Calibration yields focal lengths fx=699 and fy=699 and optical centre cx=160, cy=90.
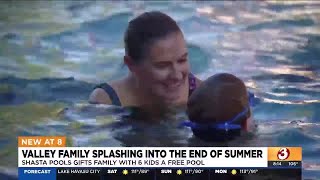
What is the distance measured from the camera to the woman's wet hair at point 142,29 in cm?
249

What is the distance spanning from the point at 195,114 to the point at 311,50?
48 cm

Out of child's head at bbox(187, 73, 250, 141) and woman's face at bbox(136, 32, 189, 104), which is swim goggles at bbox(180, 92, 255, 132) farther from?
woman's face at bbox(136, 32, 189, 104)

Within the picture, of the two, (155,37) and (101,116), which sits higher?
(155,37)

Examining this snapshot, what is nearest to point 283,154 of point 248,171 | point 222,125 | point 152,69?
point 248,171

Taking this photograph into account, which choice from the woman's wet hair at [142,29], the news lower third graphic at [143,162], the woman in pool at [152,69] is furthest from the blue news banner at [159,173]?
the woman's wet hair at [142,29]

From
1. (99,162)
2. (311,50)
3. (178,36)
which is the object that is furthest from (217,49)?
A: (99,162)

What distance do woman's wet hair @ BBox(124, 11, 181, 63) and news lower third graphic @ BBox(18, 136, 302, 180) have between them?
0.35 m

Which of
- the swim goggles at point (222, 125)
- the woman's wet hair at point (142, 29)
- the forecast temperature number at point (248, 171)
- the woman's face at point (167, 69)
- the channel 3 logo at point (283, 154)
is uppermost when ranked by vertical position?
the woman's wet hair at point (142, 29)

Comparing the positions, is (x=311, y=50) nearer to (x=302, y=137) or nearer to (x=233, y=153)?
(x=302, y=137)

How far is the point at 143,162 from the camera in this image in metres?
2.46

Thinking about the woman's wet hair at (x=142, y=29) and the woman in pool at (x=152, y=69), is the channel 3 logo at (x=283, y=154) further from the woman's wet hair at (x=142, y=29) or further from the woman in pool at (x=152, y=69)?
the woman's wet hair at (x=142, y=29)

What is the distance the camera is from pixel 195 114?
96.5 inches

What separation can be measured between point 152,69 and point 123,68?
0.10 metres

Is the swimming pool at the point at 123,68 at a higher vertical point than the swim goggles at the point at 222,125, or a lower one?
higher
